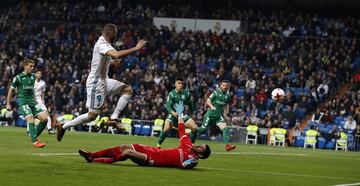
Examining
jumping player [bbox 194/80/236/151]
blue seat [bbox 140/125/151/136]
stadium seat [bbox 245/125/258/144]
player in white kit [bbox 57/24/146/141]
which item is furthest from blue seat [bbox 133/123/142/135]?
player in white kit [bbox 57/24/146/141]

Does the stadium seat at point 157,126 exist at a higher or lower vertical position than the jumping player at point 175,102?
lower

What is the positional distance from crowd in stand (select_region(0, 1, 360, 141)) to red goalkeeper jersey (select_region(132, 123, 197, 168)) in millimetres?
26383

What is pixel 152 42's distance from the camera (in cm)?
5300

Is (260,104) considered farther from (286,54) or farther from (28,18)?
(28,18)

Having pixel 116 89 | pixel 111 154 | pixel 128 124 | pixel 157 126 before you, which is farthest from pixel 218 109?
pixel 111 154

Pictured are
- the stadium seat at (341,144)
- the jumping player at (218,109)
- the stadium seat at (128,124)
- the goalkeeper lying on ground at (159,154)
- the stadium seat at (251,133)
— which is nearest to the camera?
the goalkeeper lying on ground at (159,154)

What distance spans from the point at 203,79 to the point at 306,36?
24.0 feet

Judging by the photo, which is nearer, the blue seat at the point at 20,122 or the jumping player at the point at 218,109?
the jumping player at the point at 218,109

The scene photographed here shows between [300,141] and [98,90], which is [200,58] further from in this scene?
[98,90]

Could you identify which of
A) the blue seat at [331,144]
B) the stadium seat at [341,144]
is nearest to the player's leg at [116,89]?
the stadium seat at [341,144]

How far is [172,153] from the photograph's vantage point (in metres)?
16.5

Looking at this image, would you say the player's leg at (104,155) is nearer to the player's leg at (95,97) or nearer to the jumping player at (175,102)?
the player's leg at (95,97)

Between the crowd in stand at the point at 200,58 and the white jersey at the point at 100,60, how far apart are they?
993 inches

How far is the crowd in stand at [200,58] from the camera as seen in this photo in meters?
45.2
